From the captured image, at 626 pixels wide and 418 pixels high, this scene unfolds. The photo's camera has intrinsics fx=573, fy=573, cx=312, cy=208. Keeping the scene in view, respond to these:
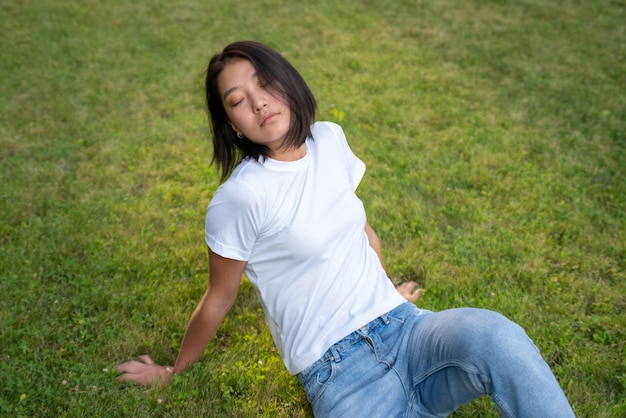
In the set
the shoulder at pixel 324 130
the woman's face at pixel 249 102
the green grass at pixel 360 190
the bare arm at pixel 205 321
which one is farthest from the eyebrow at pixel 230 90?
the green grass at pixel 360 190

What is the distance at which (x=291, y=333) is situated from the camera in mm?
2293

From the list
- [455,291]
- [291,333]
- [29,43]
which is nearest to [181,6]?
[29,43]

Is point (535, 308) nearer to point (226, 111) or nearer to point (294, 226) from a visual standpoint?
point (294, 226)

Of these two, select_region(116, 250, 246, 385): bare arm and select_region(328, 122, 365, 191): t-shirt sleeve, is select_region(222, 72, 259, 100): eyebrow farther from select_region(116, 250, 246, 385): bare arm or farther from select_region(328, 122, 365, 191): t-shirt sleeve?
select_region(116, 250, 246, 385): bare arm

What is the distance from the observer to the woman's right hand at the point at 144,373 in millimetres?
2742

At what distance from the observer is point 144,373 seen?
110 inches

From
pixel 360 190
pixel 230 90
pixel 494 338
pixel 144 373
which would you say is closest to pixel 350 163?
pixel 230 90

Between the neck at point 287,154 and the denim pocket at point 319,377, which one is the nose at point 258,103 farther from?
the denim pocket at point 319,377

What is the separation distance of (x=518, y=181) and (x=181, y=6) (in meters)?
5.64

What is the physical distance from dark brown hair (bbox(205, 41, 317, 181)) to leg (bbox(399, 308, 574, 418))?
3.06 ft

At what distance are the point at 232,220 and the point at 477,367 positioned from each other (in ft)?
3.26

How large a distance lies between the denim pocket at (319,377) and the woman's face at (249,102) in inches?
35.4

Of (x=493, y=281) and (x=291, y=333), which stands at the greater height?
(x=291, y=333)

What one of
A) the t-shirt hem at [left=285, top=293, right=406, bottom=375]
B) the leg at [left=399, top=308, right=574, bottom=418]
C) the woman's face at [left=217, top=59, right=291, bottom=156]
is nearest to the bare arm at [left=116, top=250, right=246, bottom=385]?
the t-shirt hem at [left=285, top=293, right=406, bottom=375]
